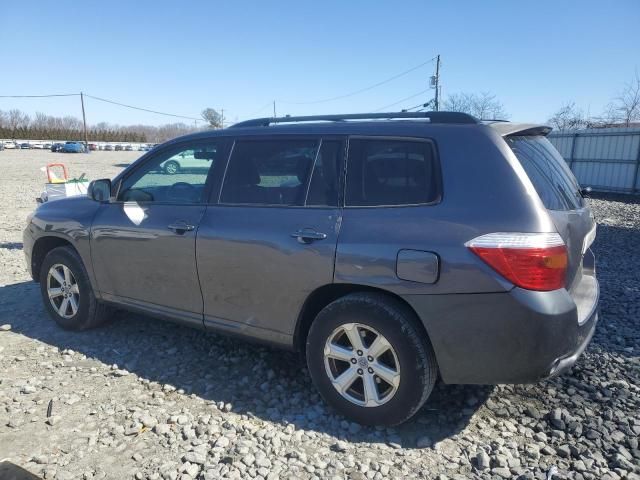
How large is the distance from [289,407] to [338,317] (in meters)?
0.80

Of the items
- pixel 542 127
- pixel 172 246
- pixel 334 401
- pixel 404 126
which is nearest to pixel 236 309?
pixel 172 246

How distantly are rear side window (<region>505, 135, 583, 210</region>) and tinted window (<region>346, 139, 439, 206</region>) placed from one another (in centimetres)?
50

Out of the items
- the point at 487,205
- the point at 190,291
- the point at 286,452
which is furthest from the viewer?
the point at 190,291

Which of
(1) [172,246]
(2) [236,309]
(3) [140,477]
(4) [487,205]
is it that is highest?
(4) [487,205]

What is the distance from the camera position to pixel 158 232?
3643mm

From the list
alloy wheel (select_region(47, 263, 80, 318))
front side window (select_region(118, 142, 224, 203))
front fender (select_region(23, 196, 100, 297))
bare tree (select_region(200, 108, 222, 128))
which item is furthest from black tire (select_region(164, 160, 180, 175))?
bare tree (select_region(200, 108, 222, 128))

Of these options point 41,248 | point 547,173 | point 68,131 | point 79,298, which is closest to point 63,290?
point 79,298

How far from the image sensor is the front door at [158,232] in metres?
→ 3.56

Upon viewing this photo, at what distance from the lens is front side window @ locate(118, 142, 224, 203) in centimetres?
365

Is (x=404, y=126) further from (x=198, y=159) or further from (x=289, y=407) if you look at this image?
(x=289, y=407)

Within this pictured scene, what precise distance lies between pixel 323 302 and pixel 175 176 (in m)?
1.70

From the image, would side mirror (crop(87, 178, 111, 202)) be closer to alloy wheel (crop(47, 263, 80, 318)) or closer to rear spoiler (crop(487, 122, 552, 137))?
alloy wheel (crop(47, 263, 80, 318))

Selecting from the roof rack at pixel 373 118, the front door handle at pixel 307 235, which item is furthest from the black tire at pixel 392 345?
the roof rack at pixel 373 118

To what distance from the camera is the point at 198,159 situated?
12.4 ft
